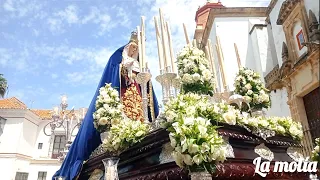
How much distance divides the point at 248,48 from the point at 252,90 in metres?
9.33

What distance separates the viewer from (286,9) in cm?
998

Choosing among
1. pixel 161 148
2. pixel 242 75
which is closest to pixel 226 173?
pixel 161 148

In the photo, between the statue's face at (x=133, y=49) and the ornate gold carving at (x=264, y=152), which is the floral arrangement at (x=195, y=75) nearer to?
the ornate gold carving at (x=264, y=152)

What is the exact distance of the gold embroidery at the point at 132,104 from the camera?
16.4 feet

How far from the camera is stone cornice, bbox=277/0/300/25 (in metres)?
9.48

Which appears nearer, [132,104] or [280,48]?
[132,104]

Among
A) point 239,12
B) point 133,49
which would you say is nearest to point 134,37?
point 133,49

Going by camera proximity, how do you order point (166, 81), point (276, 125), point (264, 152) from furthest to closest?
point (166, 81)
point (276, 125)
point (264, 152)

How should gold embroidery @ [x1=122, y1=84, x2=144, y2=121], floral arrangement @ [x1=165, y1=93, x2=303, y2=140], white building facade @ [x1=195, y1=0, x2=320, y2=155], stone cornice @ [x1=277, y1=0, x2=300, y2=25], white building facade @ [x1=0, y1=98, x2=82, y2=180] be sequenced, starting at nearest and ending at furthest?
floral arrangement @ [x1=165, y1=93, x2=303, y2=140], gold embroidery @ [x1=122, y1=84, x2=144, y2=121], white building facade @ [x1=195, y1=0, x2=320, y2=155], stone cornice @ [x1=277, y1=0, x2=300, y2=25], white building facade @ [x1=0, y1=98, x2=82, y2=180]

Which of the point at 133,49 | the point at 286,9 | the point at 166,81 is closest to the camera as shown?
the point at 166,81

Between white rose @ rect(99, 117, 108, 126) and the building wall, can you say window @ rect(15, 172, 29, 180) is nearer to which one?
the building wall

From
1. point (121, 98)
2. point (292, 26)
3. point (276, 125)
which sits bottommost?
point (276, 125)

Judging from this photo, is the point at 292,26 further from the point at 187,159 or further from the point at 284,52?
the point at 187,159

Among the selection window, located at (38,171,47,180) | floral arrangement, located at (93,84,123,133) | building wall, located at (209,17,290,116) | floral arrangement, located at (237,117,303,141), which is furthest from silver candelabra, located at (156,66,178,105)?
window, located at (38,171,47,180)
